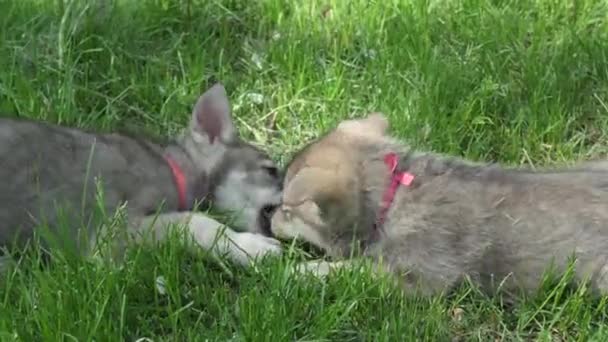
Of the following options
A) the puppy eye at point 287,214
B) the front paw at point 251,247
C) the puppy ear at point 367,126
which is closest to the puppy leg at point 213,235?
the front paw at point 251,247

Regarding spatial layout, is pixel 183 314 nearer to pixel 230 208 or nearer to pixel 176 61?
pixel 230 208

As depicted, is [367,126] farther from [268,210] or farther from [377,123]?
[268,210]

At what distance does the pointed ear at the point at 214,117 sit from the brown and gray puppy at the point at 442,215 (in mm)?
533

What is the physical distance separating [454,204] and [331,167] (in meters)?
0.52

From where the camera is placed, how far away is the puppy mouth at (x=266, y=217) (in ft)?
16.0

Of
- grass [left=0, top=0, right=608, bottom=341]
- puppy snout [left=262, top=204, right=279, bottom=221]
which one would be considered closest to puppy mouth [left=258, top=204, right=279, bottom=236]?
puppy snout [left=262, top=204, right=279, bottom=221]

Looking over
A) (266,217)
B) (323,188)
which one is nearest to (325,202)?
(323,188)

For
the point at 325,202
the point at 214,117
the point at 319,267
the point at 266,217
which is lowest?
the point at 266,217

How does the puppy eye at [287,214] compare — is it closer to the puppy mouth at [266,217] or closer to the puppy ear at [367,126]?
the puppy mouth at [266,217]

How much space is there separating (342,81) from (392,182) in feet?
3.85

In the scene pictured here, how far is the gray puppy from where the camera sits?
437 cm

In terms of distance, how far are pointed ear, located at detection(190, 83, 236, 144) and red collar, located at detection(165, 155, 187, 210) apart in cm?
22

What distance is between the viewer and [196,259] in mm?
4145

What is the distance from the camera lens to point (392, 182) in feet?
14.9
